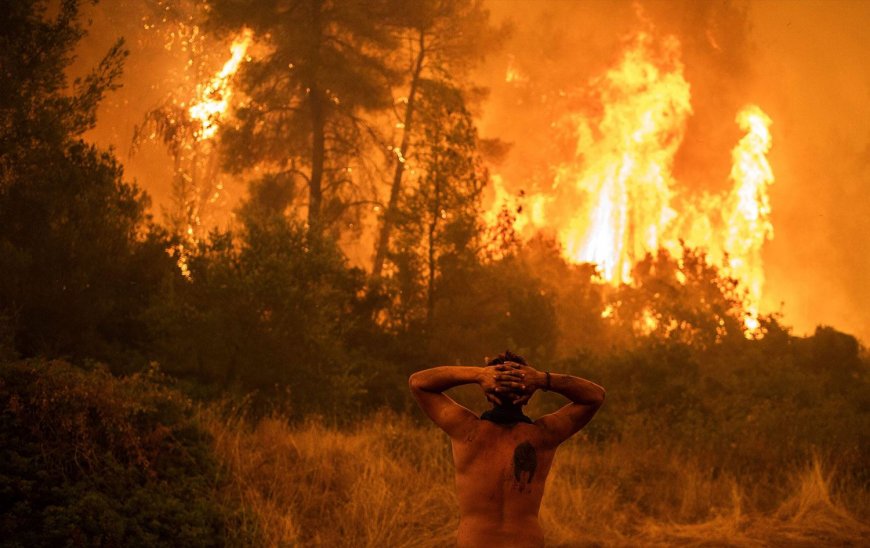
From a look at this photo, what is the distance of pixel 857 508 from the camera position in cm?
1027

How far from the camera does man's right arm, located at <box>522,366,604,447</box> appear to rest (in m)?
4.19

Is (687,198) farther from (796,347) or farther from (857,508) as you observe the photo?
(857,508)

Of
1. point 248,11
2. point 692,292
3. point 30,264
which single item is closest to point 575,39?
point 692,292

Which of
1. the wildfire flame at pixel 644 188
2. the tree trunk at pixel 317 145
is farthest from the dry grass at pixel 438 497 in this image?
the wildfire flame at pixel 644 188

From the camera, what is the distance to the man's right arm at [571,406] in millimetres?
4191

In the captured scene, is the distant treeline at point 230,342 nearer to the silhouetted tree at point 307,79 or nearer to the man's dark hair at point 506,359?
the silhouetted tree at point 307,79

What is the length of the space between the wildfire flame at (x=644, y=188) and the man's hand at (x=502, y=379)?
3335 cm

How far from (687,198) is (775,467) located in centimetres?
2789

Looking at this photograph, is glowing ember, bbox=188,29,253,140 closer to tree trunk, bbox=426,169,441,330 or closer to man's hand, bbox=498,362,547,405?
tree trunk, bbox=426,169,441,330

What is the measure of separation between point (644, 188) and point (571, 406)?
34.8 m

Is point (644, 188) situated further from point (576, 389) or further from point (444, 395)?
point (444, 395)

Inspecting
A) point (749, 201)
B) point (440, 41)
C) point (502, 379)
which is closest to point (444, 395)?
point (502, 379)

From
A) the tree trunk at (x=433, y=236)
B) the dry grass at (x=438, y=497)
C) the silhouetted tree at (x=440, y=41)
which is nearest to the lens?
the dry grass at (x=438, y=497)

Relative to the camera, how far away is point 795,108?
4769 cm
